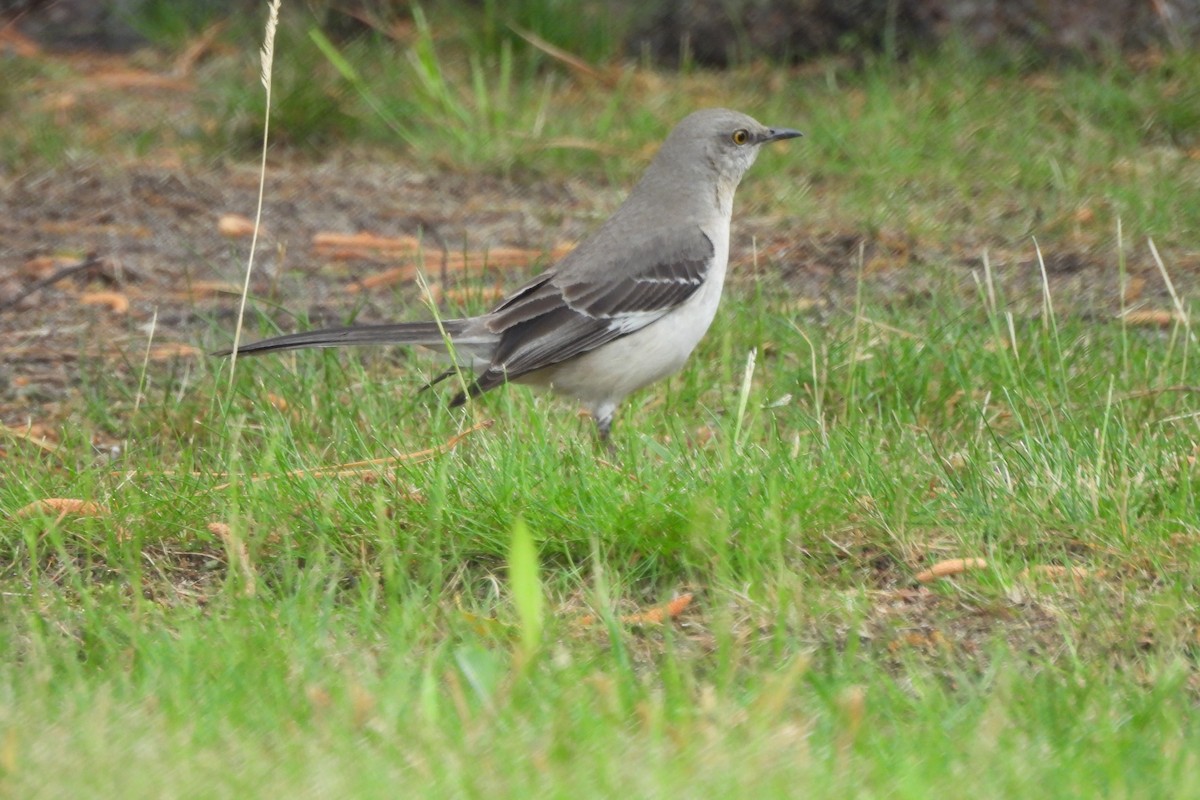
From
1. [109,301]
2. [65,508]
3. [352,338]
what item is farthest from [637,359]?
[109,301]

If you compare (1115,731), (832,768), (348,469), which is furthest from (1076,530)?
(348,469)

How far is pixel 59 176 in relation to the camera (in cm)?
888

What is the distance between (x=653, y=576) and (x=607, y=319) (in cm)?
182

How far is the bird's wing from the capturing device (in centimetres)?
590

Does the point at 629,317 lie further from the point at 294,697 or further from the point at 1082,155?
the point at 1082,155

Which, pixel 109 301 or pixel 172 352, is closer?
pixel 172 352

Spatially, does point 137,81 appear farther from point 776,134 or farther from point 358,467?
point 358,467

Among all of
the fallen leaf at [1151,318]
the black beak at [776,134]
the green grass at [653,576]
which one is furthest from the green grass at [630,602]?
the black beak at [776,134]

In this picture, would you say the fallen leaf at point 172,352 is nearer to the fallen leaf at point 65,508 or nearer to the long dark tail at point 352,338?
the long dark tail at point 352,338

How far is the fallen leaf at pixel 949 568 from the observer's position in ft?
14.0

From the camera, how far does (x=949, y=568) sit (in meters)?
4.28

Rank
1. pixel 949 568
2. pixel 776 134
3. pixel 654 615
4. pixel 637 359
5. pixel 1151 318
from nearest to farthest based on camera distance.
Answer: pixel 654 615, pixel 949 568, pixel 637 359, pixel 1151 318, pixel 776 134

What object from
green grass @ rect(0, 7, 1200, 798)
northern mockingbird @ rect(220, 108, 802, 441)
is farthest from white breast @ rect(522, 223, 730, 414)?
green grass @ rect(0, 7, 1200, 798)

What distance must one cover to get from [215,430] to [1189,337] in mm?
3336
